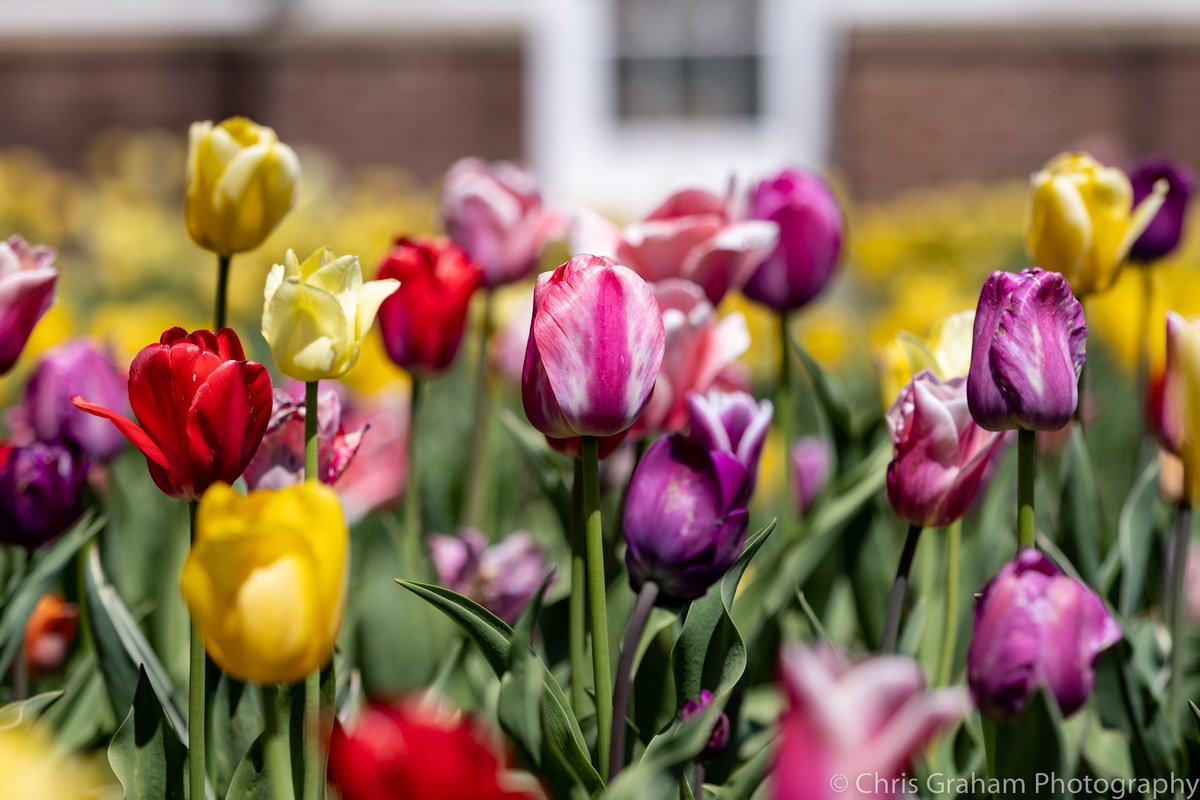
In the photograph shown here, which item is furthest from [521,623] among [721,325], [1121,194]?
[1121,194]

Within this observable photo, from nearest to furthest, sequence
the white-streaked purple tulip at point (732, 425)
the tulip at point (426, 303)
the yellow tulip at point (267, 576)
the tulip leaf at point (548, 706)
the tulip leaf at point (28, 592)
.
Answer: the yellow tulip at point (267, 576)
the tulip leaf at point (548, 706)
the white-streaked purple tulip at point (732, 425)
the tulip leaf at point (28, 592)
the tulip at point (426, 303)

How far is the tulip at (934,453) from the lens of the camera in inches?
31.2

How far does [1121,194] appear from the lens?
990 mm

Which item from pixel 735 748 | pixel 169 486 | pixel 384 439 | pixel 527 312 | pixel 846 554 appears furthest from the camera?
pixel 384 439

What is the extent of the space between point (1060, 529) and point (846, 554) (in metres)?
0.20

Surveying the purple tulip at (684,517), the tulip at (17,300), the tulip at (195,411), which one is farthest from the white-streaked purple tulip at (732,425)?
the tulip at (17,300)

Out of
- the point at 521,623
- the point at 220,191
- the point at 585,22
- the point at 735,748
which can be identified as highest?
the point at 585,22

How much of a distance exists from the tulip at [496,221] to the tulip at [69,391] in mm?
375

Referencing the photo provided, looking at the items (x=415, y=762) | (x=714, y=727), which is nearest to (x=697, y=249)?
(x=714, y=727)

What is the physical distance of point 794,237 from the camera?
1.22 m

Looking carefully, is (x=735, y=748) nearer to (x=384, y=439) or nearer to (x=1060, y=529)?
(x=1060, y=529)

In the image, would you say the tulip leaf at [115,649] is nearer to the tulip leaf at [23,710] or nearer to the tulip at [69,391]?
the tulip leaf at [23,710]

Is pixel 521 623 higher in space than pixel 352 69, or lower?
lower

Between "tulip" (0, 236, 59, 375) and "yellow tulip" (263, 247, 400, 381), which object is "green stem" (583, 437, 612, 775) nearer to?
"yellow tulip" (263, 247, 400, 381)
